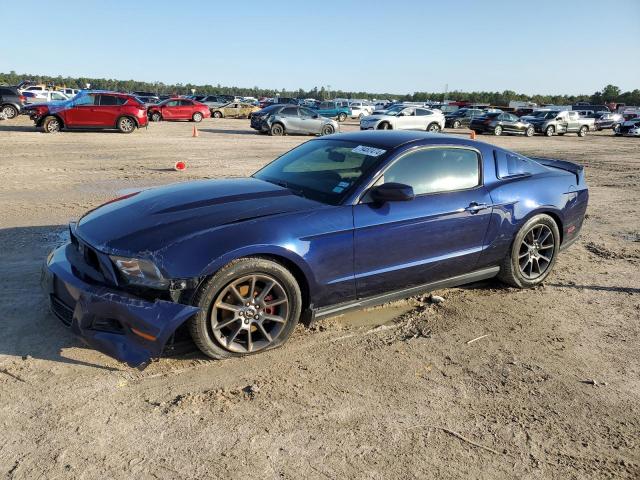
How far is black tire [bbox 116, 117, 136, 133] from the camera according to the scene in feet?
70.1

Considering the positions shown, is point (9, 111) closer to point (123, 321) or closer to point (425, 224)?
point (123, 321)

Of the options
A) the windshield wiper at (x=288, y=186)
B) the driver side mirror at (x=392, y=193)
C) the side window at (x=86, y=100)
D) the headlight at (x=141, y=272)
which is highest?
the side window at (x=86, y=100)

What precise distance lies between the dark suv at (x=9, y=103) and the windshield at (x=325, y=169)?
2538cm

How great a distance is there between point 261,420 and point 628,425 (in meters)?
2.15

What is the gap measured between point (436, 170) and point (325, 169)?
950mm

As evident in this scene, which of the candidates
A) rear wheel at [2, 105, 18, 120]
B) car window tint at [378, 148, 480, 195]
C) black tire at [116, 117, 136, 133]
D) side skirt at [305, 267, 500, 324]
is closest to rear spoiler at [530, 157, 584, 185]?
car window tint at [378, 148, 480, 195]

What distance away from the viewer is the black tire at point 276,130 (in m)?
24.9

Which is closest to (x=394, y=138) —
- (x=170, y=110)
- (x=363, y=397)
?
(x=363, y=397)

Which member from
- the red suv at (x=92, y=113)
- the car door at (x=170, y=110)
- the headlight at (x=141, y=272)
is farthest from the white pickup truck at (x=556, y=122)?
the headlight at (x=141, y=272)

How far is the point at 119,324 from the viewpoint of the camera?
3.37 meters

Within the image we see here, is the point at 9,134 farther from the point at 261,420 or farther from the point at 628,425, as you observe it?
the point at 628,425

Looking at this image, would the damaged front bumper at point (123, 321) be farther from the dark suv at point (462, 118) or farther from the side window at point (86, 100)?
the dark suv at point (462, 118)

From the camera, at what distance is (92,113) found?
20641 mm

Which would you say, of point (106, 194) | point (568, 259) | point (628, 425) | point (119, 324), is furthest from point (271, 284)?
point (106, 194)
